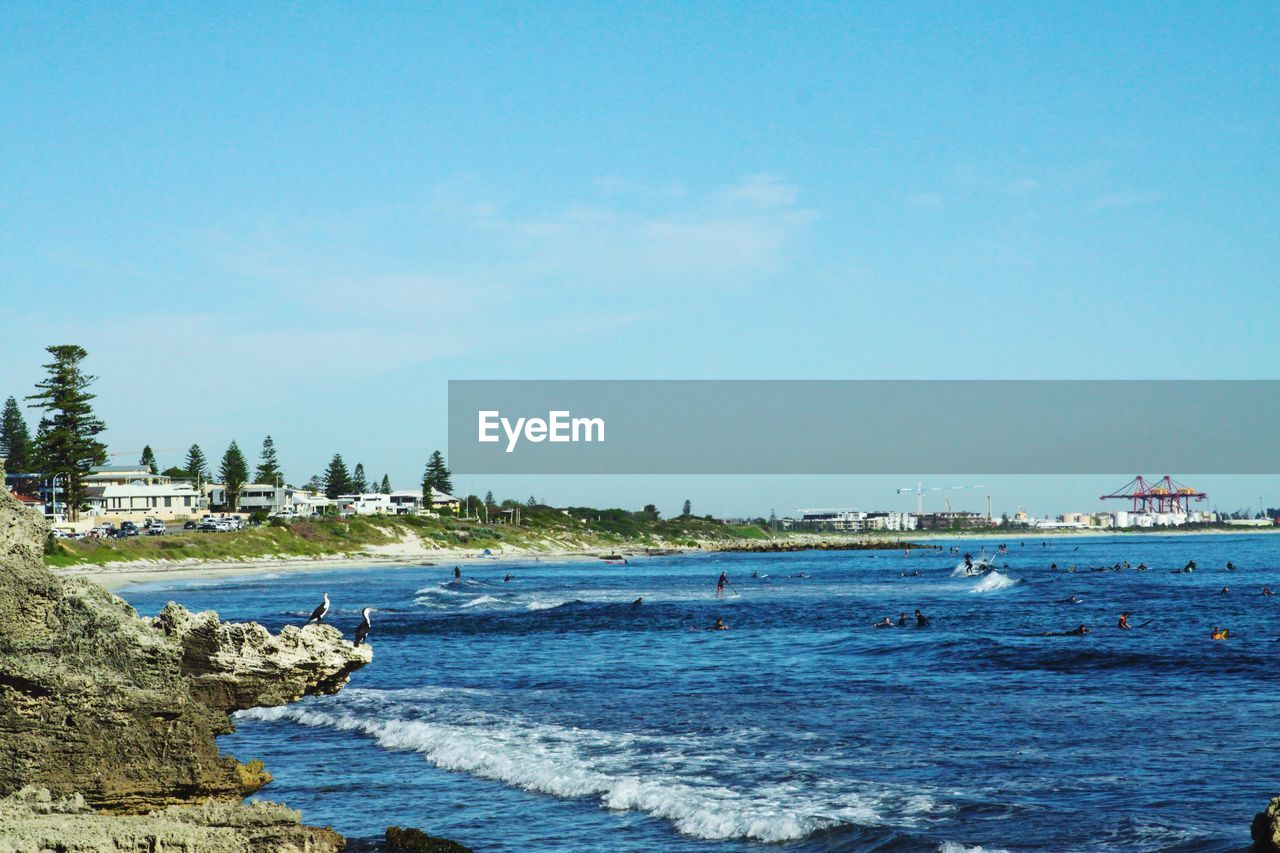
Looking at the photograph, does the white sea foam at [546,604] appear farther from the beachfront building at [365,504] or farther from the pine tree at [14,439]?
the beachfront building at [365,504]

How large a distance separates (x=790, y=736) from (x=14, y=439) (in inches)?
5997

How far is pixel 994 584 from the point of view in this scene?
82.1 metres

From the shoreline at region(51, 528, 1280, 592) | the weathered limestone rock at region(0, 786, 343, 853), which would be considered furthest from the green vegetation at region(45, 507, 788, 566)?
the weathered limestone rock at region(0, 786, 343, 853)

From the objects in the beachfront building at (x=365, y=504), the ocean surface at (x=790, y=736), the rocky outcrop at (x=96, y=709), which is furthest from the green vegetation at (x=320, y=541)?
the rocky outcrop at (x=96, y=709)

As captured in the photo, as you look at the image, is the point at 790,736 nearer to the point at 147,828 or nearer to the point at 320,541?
the point at 147,828

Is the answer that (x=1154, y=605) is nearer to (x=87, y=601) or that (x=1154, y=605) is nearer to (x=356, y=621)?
(x=356, y=621)

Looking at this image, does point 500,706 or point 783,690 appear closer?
point 500,706

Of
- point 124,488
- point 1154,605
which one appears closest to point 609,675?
point 1154,605

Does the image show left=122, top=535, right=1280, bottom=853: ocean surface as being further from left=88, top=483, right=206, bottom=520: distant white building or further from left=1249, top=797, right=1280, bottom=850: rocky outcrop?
left=88, top=483, right=206, bottom=520: distant white building

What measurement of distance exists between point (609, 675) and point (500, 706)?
6203mm

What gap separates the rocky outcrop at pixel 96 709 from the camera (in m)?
10.1

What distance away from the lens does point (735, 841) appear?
1455 cm

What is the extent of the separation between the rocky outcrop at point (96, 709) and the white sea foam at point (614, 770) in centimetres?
584

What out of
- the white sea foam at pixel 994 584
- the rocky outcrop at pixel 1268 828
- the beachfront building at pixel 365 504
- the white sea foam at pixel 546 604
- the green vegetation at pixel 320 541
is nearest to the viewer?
the rocky outcrop at pixel 1268 828
